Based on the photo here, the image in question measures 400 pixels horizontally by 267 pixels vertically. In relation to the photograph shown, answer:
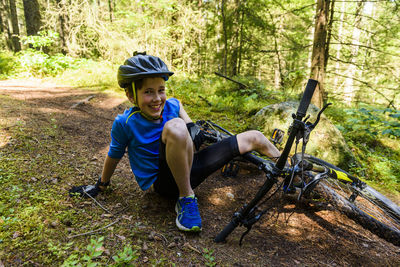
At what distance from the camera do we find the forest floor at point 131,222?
183 centimetres

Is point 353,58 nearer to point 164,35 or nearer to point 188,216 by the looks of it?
point 164,35

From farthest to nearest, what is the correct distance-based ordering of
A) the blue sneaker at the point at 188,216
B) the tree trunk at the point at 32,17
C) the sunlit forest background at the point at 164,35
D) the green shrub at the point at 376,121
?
1. the tree trunk at the point at 32,17
2. the sunlit forest background at the point at 164,35
3. the green shrub at the point at 376,121
4. the blue sneaker at the point at 188,216

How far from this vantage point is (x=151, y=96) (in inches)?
91.0

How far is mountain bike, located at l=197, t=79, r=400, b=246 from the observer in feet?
5.27

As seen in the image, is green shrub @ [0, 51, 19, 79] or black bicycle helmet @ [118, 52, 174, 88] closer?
black bicycle helmet @ [118, 52, 174, 88]

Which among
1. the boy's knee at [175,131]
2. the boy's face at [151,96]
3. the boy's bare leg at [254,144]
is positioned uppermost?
the boy's face at [151,96]

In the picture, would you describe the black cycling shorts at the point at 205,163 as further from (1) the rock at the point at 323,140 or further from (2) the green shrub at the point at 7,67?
(2) the green shrub at the point at 7,67

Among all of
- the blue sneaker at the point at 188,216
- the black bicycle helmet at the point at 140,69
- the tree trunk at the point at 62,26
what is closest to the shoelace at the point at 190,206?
the blue sneaker at the point at 188,216

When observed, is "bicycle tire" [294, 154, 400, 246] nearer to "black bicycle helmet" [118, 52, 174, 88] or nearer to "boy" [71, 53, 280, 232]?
"boy" [71, 53, 280, 232]

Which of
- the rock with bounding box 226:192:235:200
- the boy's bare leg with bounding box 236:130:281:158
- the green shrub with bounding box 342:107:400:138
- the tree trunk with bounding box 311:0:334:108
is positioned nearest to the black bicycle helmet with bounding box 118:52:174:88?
the boy's bare leg with bounding box 236:130:281:158

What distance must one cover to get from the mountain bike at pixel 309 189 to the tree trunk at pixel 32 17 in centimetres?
1258

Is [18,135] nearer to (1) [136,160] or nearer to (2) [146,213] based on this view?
(1) [136,160]

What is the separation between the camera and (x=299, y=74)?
31.8 ft

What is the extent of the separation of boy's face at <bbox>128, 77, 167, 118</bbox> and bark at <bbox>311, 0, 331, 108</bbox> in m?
5.39
